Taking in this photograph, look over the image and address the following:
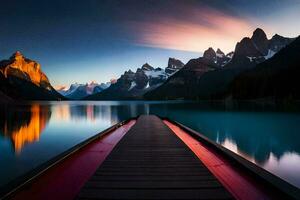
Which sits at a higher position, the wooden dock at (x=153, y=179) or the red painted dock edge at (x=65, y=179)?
the wooden dock at (x=153, y=179)

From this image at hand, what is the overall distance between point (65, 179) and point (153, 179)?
3.11 meters

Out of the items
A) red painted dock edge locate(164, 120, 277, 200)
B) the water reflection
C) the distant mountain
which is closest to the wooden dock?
red painted dock edge locate(164, 120, 277, 200)

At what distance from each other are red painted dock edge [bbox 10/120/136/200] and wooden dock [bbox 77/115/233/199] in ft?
2.52

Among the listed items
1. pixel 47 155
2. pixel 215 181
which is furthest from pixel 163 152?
pixel 47 155

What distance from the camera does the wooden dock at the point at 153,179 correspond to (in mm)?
6664

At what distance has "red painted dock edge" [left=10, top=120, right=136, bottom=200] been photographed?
7348mm

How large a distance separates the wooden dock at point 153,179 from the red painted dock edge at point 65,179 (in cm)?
77

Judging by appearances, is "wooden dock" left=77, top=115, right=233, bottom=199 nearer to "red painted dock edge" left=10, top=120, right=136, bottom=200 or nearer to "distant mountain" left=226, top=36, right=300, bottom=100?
"red painted dock edge" left=10, top=120, right=136, bottom=200

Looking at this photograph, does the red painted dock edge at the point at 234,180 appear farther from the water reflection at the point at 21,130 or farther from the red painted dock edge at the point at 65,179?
the water reflection at the point at 21,130

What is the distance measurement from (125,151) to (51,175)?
374 cm

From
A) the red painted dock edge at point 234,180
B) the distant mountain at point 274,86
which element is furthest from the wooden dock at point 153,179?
the distant mountain at point 274,86

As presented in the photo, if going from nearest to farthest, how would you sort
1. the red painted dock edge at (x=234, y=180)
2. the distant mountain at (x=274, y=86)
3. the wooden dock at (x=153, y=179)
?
the wooden dock at (x=153, y=179), the red painted dock edge at (x=234, y=180), the distant mountain at (x=274, y=86)

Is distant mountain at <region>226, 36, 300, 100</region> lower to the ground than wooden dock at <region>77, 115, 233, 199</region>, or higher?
higher

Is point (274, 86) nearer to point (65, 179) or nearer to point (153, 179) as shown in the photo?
point (153, 179)
